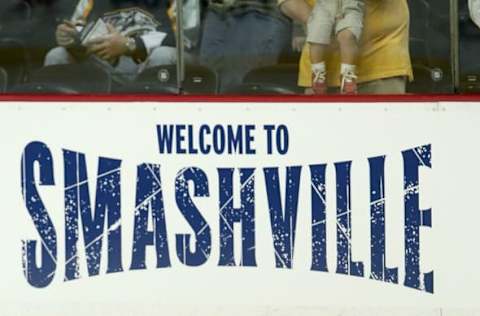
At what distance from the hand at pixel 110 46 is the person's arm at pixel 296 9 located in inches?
28.7

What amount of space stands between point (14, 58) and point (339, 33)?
1.48 m

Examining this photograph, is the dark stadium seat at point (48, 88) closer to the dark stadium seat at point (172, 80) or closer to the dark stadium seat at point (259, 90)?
the dark stadium seat at point (172, 80)

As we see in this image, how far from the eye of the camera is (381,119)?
6980 mm

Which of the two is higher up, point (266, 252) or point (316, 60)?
point (316, 60)

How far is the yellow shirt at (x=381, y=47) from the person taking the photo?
22.6 ft

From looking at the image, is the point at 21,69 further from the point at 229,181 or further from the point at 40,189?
the point at 229,181

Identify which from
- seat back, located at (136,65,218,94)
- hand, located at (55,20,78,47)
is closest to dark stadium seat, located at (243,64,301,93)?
seat back, located at (136,65,218,94)

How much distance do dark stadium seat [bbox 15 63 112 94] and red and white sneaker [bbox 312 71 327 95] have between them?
0.93m

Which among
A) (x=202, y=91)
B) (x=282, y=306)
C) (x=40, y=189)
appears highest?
(x=202, y=91)

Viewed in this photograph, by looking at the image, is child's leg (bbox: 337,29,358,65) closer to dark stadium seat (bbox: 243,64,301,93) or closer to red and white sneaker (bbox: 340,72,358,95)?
red and white sneaker (bbox: 340,72,358,95)

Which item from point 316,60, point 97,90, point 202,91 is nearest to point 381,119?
point 316,60

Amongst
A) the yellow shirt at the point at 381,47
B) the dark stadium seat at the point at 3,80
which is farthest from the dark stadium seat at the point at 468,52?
the dark stadium seat at the point at 3,80

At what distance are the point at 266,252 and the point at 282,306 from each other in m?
0.27

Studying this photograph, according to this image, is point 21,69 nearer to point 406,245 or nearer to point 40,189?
point 40,189
